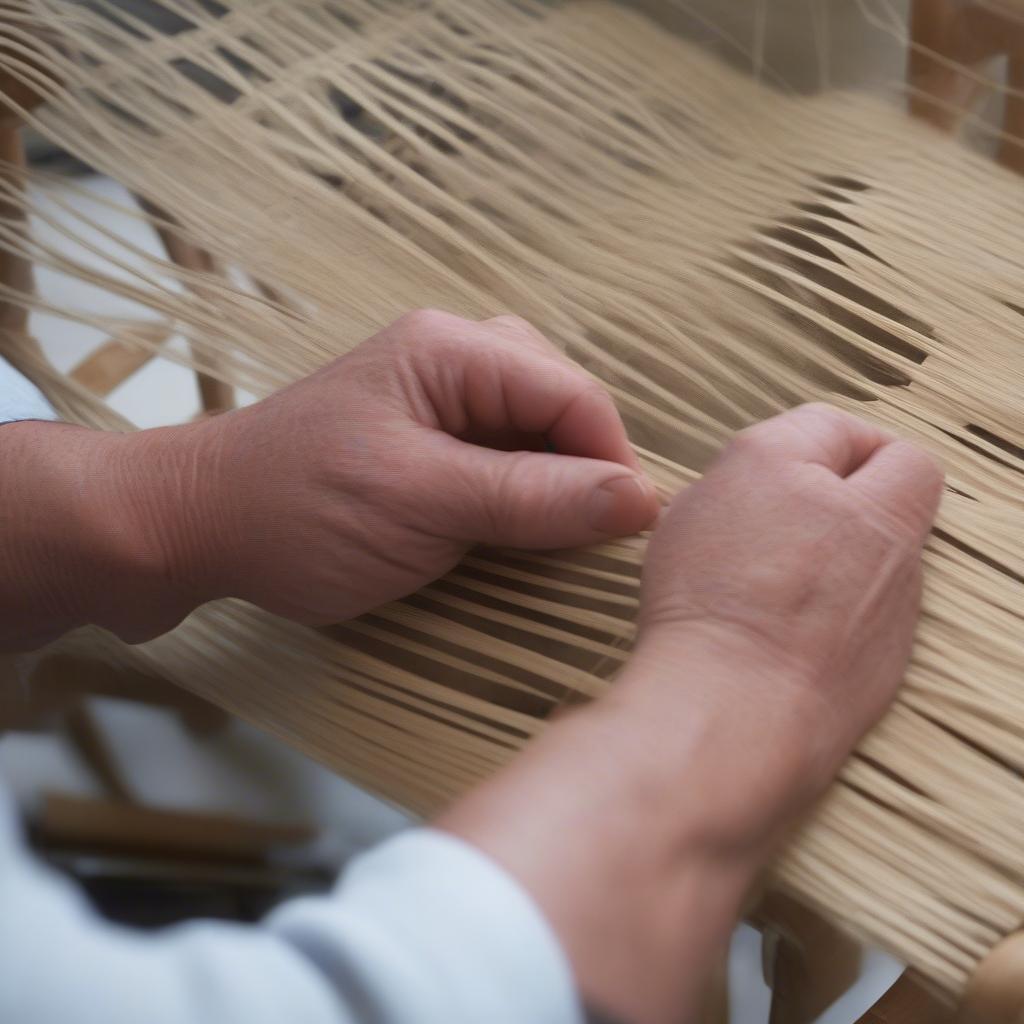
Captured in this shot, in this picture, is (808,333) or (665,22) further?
(665,22)

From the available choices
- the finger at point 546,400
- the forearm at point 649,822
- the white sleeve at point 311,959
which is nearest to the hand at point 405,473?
the finger at point 546,400

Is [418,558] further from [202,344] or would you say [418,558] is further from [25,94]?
[25,94]

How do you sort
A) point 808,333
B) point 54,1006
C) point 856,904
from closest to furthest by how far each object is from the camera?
point 54,1006 < point 856,904 < point 808,333

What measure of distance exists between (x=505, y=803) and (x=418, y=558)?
0.18 meters

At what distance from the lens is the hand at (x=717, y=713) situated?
0.34 metres

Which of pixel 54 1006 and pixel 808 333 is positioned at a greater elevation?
pixel 808 333

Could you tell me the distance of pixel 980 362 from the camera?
59 centimetres

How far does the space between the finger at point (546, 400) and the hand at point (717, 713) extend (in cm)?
5

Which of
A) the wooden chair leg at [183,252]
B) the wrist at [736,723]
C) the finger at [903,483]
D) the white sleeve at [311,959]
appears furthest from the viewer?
the wooden chair leg at [183,252]

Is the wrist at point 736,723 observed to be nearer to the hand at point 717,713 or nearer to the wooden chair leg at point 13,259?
Answer: the hand at point 717,713

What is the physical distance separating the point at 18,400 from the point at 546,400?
0.28 metres

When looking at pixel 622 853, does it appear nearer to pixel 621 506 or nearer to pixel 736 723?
pixel 736 723

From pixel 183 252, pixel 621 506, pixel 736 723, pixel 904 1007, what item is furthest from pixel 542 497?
pixel 183 252

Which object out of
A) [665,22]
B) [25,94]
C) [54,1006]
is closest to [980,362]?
[665,22]
